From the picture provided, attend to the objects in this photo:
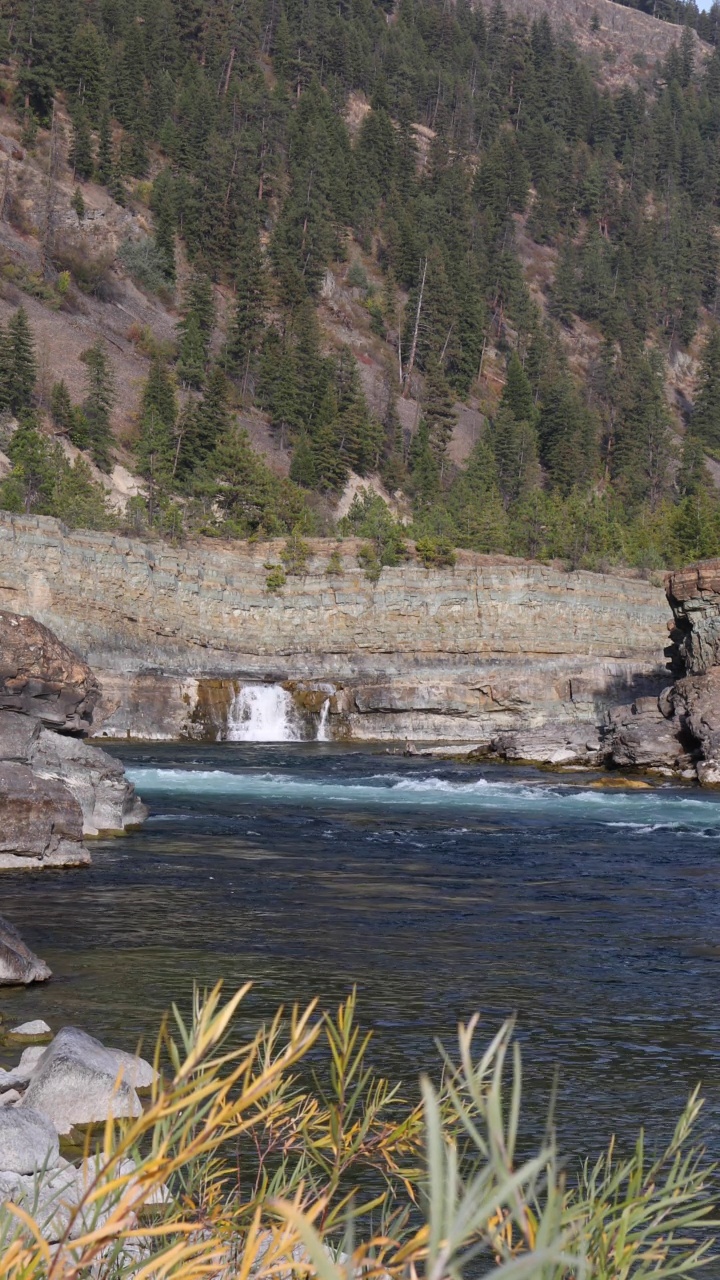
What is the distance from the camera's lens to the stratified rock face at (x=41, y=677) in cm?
1941

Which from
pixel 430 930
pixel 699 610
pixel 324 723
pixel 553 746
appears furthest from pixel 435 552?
pixel 430 930

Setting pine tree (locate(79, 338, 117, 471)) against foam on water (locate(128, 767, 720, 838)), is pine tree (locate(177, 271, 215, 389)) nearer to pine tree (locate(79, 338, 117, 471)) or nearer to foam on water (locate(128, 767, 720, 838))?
pine tree (locate(79, 338, 117, 471))

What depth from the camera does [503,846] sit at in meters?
19.2

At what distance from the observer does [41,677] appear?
19703 mm

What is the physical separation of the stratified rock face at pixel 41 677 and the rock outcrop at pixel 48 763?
0.02 metres

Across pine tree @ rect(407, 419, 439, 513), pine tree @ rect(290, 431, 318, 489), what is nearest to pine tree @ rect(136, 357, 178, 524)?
pine tree @ rect(290, 431, 318, 489)

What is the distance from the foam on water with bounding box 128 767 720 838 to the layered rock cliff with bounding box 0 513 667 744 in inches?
477

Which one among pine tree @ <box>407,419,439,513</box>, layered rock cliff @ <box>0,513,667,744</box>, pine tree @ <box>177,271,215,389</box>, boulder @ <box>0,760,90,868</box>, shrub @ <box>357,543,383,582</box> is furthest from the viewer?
Answer: pine tree @ <box>407,419,439,513</box>

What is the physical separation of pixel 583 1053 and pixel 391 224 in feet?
321

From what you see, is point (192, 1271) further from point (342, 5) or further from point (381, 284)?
point (342, 5)

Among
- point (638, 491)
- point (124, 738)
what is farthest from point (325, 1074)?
point (638, 491)

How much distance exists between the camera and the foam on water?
76.8 ft

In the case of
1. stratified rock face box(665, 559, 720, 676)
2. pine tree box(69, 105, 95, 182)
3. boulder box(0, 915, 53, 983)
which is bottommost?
boulder box(0, 915, 53, 983)

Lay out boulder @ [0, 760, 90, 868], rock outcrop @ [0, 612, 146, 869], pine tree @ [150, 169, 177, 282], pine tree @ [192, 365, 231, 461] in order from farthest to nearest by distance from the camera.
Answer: pine tree @ [150, 169, 177, 282], pine tree @ [192, 365, 231, 461], rock outcrop @ [0, 612, 146, 869], boulder @ [0, 760, 90, 868]
